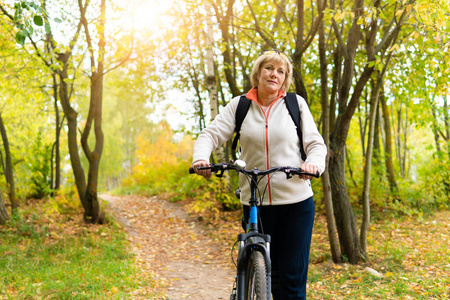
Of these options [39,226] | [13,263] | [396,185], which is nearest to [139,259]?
[13,263]

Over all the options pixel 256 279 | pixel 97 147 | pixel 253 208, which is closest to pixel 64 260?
pixel 97 147

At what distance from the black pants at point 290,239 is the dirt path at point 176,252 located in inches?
99.9

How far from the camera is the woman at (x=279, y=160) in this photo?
2.65 m

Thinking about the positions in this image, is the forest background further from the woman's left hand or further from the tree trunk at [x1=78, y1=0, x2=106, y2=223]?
the woman's left hand

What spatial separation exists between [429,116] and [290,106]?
20.5 ft

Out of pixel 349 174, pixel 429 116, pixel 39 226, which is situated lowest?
pixel 39 226

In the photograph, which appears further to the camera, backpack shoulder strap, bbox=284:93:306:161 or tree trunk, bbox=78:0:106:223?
tree trunk, bbox=78:0:106:223

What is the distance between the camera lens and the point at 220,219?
32.9 ft

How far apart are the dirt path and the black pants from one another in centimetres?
254

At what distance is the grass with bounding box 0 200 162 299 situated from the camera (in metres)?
4.58

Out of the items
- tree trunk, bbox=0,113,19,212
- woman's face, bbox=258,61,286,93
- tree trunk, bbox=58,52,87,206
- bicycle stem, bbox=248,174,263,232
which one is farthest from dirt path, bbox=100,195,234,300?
woman's face, bbox=258,61,286,93

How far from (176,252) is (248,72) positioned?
5044mm

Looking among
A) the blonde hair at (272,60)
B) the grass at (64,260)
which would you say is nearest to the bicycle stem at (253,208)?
the blonde hair at (272,60)

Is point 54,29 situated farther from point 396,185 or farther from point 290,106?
point 396,185
